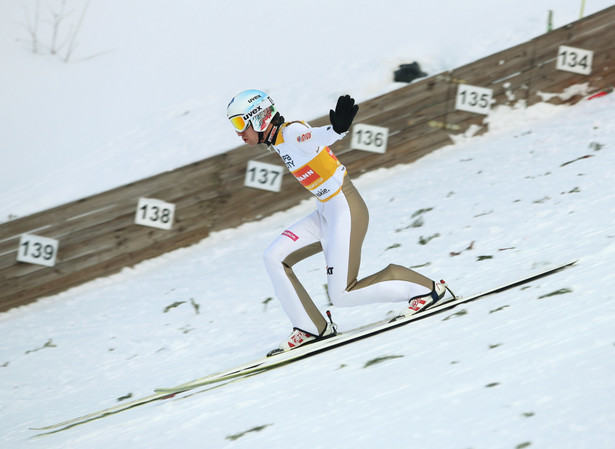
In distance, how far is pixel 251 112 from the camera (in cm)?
474

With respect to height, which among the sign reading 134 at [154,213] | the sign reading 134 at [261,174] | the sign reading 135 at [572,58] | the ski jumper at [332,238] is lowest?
the ski jumper at [332,238]

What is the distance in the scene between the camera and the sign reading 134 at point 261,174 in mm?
8109

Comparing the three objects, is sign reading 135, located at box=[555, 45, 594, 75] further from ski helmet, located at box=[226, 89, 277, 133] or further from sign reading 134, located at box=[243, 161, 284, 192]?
ski helmet, located at box=[226, 89, 277, 133]

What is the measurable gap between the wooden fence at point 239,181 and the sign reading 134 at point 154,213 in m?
0.05

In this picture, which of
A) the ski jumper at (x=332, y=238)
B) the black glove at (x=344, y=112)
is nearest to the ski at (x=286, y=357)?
the ski jumper at (x=332, y=238)

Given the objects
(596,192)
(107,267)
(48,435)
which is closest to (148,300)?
(107,267)

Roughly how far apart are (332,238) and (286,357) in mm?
760

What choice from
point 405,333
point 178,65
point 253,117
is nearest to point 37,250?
point 253,117

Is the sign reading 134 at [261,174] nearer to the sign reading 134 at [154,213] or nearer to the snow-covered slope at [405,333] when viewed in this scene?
the snow-covered slope at [405,333]

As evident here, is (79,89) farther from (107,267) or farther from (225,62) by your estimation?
(107,267)

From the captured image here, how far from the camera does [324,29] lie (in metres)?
11.2

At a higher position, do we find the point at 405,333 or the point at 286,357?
the point at 405,333

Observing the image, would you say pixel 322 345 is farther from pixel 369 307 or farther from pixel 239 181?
pixel 239 181

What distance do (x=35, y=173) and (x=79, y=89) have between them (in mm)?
1986
